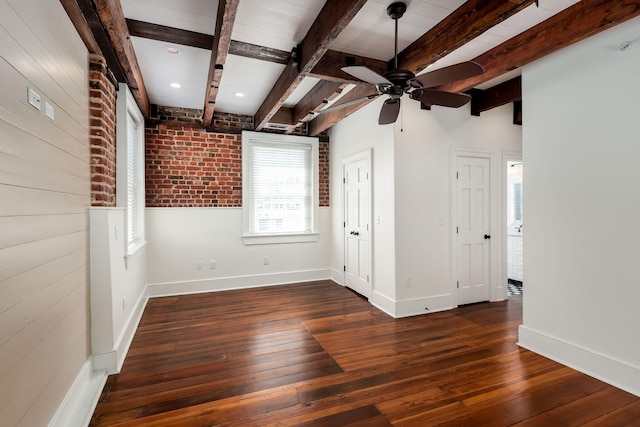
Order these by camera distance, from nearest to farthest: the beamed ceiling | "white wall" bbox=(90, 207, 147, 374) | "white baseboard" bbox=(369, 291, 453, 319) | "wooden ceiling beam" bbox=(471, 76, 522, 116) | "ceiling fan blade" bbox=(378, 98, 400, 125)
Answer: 1. the beamed ceiling
2. "white wall" bbox=(90, 207, 147, 374)
3. "ceiling fan blade" bbox=(378, 98, 400, 125)
4. "wooden ceiling beam" bbox=(471, 76, 522, 116)
5. "white baseboard" bbox=(369, 291, 453, 319)

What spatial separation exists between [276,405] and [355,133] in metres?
3.63

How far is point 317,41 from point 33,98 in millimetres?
1751

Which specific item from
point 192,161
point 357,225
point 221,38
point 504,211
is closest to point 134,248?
point 192,161

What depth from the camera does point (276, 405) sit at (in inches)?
80.0

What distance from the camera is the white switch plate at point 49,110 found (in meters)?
1.61

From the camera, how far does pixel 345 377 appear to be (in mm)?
2359

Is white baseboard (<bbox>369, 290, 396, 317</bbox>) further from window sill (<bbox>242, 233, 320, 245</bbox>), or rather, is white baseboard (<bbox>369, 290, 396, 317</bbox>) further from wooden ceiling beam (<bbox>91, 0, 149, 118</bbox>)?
wooden ceiling beam (<bbox>91, 0, 149, 118</bbox>)

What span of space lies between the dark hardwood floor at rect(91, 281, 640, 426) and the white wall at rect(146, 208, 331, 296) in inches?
41.0

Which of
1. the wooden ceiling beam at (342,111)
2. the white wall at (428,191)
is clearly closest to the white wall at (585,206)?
the white wall at (428,191)

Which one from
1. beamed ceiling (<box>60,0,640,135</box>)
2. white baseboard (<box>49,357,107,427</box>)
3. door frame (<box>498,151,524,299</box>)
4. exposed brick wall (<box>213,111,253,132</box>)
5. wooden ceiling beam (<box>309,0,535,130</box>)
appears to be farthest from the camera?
exposed brick wall (<box>213,111,253,132</box>)

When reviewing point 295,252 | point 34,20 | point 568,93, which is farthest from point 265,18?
point 295,252

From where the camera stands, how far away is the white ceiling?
2.15 m

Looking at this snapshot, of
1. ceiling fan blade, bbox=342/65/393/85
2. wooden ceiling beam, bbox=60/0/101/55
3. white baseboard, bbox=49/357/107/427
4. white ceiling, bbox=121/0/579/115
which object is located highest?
white ceiling, bbox=121/0/579/115

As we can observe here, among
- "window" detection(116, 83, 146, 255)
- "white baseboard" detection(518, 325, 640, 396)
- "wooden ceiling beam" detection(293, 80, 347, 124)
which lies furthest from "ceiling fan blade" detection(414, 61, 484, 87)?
"window" detection(116, 83, 146, 255)
